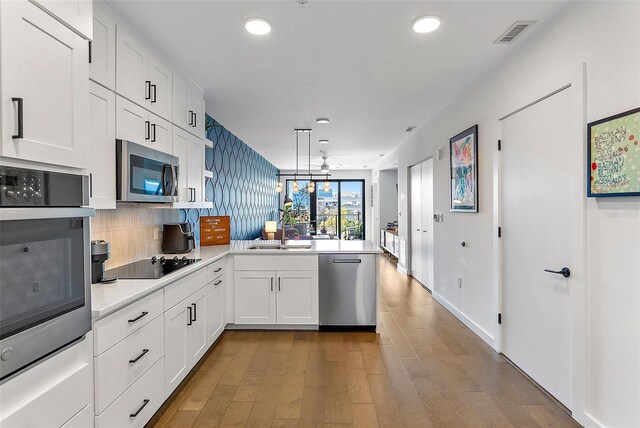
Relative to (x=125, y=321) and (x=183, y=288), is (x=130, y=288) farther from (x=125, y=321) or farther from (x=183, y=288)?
(x=183, y=288)

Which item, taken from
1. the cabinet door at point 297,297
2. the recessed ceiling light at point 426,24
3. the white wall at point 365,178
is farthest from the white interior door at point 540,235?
the white wall at point 365,178

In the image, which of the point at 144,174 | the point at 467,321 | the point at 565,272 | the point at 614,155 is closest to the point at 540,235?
the point at 565,272

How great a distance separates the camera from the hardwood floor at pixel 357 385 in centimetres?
208

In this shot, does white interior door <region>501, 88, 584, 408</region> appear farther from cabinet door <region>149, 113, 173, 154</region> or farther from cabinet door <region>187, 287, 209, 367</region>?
cabinet door <region>149, 113, 173, 154</region>

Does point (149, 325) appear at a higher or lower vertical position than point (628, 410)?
higher

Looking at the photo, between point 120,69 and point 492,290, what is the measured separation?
3460 mm

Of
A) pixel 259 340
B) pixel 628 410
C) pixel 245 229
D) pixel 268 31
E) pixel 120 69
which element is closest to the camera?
pixel 628 410

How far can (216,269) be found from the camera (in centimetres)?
314

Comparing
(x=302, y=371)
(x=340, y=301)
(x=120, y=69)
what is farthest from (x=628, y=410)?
(x=120, y=69)

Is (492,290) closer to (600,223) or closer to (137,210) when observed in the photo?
(600,223)

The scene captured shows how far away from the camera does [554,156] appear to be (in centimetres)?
226

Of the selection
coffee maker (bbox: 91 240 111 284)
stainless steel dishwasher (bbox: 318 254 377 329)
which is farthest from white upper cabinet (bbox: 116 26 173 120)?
stainless steel dishwasher (bbox: 318 254 377 329)

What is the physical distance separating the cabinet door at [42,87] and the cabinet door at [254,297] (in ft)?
7.78

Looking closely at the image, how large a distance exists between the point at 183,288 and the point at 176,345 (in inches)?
15.2
